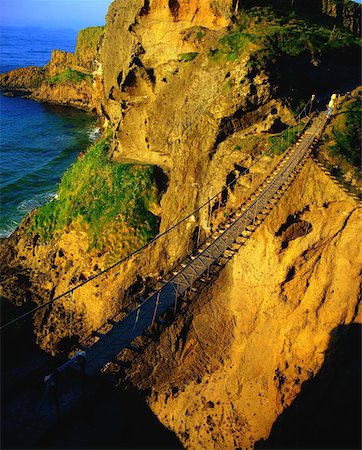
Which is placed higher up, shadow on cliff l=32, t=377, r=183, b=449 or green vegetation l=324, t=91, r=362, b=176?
green vegetation l=324, t=91, r=362, b=176

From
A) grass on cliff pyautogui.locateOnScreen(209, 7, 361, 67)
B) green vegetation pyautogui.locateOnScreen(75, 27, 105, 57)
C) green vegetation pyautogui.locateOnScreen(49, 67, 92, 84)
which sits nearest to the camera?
grass on cliff pyautogui.locateOnScreen(209, 7, 361, 67)

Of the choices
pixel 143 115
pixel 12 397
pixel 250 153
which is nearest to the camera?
pixel 12 397

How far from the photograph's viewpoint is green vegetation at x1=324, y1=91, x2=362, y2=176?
1623 cm

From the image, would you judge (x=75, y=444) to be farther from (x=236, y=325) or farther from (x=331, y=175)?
(x=331, y=175)

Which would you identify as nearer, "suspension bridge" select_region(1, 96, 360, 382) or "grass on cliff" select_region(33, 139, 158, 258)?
"suspension bridge" select_region(1, 96, 360, 382)

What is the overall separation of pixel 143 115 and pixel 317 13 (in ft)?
80.0

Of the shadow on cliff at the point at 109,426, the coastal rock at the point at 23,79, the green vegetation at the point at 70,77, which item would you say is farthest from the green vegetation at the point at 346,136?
the coastal rock at the point at 23,79

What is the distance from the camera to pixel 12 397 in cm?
1090

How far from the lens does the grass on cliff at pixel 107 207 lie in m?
23.0

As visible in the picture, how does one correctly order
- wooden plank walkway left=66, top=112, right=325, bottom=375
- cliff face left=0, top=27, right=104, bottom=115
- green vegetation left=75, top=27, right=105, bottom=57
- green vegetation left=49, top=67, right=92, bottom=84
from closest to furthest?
wooden plank walkway left=66, top=112, right=325, bottom=375, cliff face left=0, top=27, right=104, bottom=115, green vegetation left=49, top=67, right=92, bottom=84, green vegetation left=75, top=27, right=105, bottom=57

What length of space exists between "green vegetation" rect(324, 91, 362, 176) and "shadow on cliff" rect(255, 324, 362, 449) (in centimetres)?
779

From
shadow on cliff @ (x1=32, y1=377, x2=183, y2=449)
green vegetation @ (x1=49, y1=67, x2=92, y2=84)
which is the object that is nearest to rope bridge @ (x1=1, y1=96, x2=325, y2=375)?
shadow on cliff @ (x1=32, y1=377, x2=183, y2=449)

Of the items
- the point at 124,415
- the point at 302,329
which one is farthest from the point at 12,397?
the point at 302,329

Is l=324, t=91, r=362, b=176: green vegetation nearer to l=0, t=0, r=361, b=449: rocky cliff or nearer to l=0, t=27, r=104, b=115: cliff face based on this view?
l=0, t=0, r=361, b=449: rocky cliff
